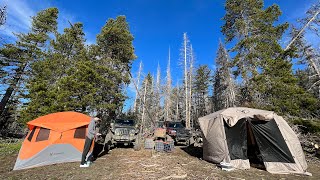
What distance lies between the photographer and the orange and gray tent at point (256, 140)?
7484 mm

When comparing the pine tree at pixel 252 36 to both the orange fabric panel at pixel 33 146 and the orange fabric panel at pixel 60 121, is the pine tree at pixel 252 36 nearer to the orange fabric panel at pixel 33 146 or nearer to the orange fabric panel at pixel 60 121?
the orange fabric panel at pixel 60 121

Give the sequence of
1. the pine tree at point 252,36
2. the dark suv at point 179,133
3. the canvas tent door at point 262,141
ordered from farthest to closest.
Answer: the dark suv at point 179,133
the pine tree at point 252,36
the canvas tent door at point 262,141

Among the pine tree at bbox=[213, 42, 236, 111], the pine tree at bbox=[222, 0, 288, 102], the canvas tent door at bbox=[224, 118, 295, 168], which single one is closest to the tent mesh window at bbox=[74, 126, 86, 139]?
the canvas tent door at bbox=[224, 118, 295, 168]

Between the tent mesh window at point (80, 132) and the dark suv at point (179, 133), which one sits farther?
the dark suv at point (179, 133)

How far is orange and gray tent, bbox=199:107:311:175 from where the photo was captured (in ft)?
24.6

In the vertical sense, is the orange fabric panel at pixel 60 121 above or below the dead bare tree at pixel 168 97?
below

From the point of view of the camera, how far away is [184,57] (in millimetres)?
29125

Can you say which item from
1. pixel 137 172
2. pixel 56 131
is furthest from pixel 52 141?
pixel 137 172

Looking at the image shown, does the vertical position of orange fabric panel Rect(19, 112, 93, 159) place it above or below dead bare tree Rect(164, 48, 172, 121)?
below

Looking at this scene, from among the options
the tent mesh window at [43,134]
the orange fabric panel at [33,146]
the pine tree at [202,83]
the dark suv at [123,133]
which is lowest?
the orange fabric panel at [33,146]

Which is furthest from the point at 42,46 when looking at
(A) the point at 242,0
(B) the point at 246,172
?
(B) the point at 246,172

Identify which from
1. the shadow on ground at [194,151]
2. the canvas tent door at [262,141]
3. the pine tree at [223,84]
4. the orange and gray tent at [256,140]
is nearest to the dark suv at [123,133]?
the shadow on ground at [194,151]

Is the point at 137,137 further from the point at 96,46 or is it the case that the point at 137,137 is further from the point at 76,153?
the point at 96,46

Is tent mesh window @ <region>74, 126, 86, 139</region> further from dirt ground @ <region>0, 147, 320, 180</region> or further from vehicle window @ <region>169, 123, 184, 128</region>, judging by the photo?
vehicle window @ <region>169, 123, 184, 128</region>
